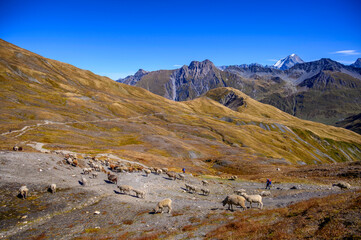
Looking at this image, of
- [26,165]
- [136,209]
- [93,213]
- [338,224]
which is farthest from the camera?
[26,165]

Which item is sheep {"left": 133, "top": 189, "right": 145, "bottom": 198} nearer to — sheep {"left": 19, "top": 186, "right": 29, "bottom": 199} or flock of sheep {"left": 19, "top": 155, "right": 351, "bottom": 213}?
flock of sheep {"left": 19, "top": 155, "right": 351, "bottom": 213}

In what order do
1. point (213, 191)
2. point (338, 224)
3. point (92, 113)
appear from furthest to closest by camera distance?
point (92, 113), point (213, 191), point (338, 224)

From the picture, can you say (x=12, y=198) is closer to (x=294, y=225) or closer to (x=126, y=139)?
(x=294, y=225)

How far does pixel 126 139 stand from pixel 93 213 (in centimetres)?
10273

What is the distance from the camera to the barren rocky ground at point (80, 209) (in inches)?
770

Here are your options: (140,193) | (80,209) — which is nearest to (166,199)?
(140,193)

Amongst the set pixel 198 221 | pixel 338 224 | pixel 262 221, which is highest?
pixel 338 224

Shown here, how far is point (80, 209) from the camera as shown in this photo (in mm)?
25703

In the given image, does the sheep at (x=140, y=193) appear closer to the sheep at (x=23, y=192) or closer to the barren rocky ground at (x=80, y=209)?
the barren rocky ground at (x=80, y=209)

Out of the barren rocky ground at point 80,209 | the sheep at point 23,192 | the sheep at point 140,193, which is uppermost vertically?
the sheep at point 23,192

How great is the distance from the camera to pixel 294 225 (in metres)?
16.4

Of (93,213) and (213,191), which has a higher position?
(93,213)


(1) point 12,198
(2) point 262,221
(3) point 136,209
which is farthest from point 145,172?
(2) point 262,221

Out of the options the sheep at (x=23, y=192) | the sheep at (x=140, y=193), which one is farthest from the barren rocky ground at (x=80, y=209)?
the sheep at (x=140, y=193)
